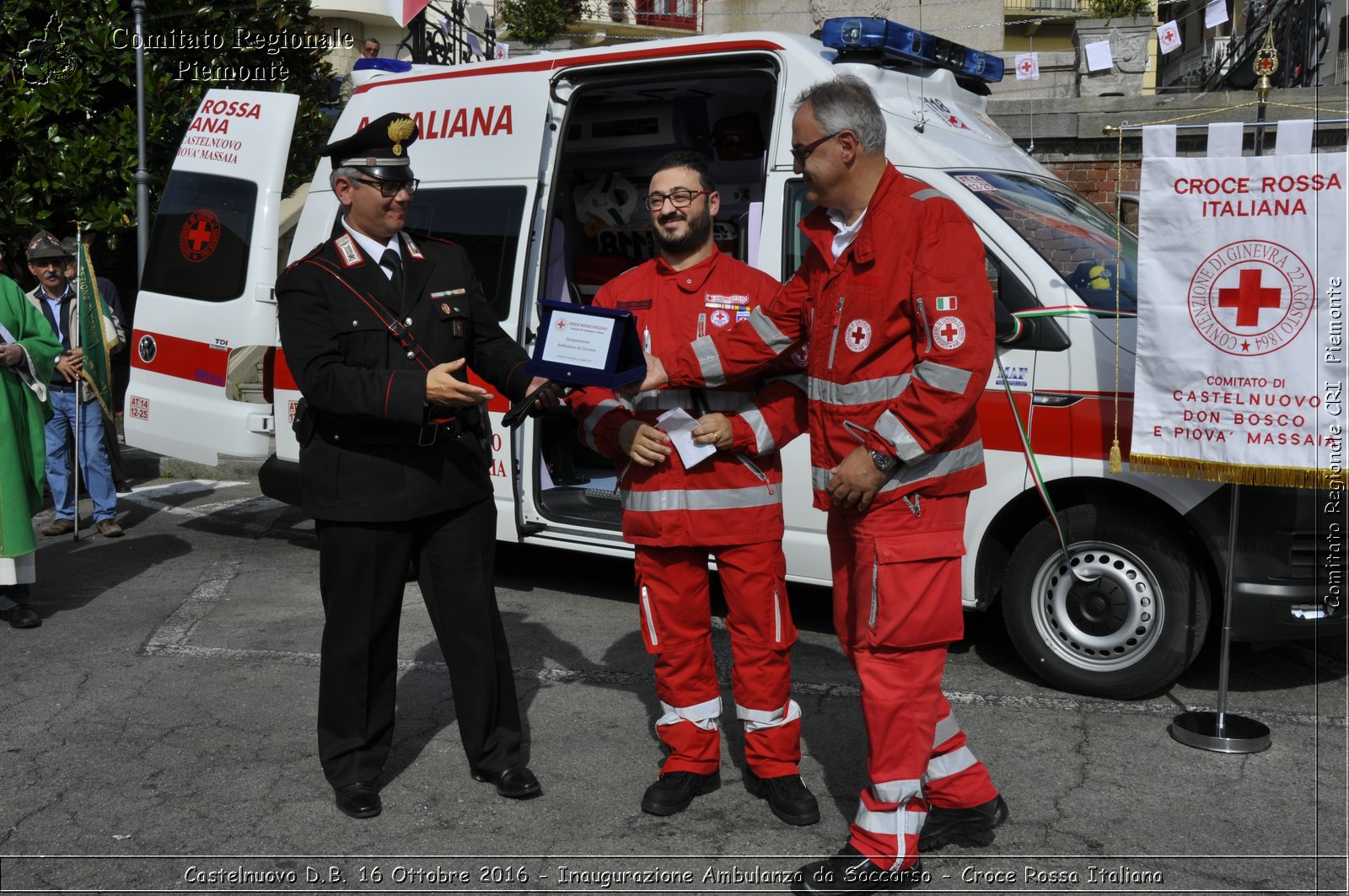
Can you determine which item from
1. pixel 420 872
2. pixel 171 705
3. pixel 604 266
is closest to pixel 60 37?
pixel 604 266

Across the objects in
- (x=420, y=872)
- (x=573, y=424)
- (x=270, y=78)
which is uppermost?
(x=270, y=78)

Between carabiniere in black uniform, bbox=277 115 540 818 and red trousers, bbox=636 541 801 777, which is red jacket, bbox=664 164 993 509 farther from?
carabiniere in black uniform, bbox=277 115 540 818

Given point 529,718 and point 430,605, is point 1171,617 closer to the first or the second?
point 529,718

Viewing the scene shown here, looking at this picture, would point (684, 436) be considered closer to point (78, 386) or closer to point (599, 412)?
point (599, 412)

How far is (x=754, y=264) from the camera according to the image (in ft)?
18.9

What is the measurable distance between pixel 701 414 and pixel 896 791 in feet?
4.08

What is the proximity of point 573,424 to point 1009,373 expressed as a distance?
114 inches

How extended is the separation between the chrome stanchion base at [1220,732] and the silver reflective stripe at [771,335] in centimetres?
211

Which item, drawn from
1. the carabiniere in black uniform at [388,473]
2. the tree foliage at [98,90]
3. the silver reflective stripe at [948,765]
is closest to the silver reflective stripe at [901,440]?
the silver reflective stripe at [948,765]

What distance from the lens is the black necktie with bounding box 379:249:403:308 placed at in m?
3.93

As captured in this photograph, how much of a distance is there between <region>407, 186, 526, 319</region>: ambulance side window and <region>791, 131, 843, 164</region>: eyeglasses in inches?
119

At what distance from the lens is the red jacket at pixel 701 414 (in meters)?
3.88

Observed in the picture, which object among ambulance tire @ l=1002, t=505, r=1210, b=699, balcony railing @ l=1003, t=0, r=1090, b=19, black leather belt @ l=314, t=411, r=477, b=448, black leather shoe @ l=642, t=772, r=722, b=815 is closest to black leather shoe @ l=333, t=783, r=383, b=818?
black leather shoe @ l=642, t=772, r=722, b=815

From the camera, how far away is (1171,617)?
15.8 feet
